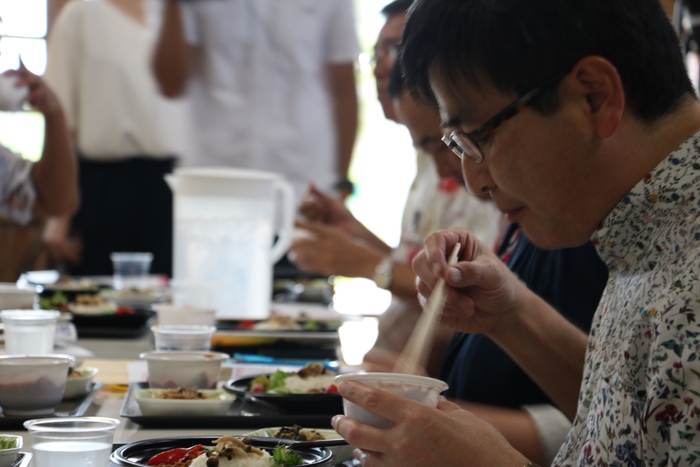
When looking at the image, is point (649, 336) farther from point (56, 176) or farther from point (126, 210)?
point (126, 210)

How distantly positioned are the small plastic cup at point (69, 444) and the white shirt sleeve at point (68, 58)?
3475mm

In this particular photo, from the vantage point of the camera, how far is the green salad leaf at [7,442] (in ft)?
2.83

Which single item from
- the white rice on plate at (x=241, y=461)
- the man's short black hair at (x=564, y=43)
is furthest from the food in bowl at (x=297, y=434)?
the man's short black hair at (x=564, y=43)

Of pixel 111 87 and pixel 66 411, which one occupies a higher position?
pixel 111 87

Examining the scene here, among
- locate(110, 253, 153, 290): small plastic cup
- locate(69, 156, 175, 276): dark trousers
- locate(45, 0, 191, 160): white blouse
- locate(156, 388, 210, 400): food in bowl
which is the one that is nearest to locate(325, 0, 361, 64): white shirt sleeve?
locate(45, 0, 191, 160): white blouse

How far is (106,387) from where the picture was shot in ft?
4.55

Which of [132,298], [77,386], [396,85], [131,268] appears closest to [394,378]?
[77,386]

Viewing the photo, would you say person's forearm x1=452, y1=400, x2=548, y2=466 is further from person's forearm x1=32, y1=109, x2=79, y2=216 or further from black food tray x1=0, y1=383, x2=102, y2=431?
person's forearm x1=32, y1=109, x2=79, y2=216

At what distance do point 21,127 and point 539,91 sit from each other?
1.97 meters

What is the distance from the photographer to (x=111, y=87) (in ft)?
13.1

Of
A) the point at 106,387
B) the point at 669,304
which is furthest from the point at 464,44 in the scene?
the point at 106,387

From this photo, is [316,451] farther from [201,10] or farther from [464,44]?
[201,10]

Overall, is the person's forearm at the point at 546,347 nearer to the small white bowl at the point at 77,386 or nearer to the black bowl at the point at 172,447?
the black bowl at the point at 172,447

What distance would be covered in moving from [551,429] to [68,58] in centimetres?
347
